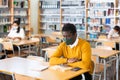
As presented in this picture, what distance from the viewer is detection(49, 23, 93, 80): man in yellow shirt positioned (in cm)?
327

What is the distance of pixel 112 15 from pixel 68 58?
6.33 metres

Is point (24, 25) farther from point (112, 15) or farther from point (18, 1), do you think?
point (112, 15)

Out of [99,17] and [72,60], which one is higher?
[99,17]

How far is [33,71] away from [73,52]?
27.9 inches

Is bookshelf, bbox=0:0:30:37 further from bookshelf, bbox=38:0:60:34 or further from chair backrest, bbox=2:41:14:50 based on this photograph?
chair backrest, bbox=2:41:14:50

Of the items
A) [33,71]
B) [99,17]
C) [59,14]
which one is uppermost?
[59,14]

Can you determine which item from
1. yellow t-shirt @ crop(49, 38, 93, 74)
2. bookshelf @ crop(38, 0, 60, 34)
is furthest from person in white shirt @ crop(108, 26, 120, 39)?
yellow t-shirt @ crop(49, 38, 93, 74)

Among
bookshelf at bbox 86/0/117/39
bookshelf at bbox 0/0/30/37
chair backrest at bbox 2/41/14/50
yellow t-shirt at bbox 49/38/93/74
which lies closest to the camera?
yellow t-shirt at bbox 49/38/93/74

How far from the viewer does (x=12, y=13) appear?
31.2 ft

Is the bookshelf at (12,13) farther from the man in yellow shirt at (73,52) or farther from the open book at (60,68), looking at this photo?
the open book at (60,68)

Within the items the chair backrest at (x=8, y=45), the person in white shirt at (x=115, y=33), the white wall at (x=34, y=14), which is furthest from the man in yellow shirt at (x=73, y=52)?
the white wall at (x=34, y=14)

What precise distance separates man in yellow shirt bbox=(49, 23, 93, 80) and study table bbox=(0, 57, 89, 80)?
0.19 m

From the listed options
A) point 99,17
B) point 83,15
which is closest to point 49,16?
point 83,15

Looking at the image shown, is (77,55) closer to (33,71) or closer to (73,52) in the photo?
(73,52)
